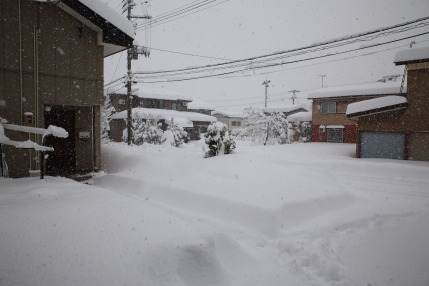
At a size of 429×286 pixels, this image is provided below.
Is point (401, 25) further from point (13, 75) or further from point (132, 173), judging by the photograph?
point (13, 75)

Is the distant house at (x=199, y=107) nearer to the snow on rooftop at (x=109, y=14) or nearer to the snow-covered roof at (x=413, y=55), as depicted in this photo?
the snow-covered roof at (x=413, y=55)

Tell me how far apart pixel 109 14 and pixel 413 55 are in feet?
55.8

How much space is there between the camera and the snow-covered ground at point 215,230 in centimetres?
267

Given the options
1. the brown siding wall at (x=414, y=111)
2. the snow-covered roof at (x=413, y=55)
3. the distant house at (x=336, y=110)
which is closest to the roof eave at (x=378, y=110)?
the brown siding wall at (x=414, y=111)

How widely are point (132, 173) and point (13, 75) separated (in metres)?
5.11

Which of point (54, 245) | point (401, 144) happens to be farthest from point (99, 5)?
point (401, 144)

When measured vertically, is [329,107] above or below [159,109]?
below

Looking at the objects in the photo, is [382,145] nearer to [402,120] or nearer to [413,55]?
[402,120]

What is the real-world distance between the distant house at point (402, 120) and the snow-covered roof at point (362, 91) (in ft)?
28.2

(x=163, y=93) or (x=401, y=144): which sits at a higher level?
(x=163, y=93)

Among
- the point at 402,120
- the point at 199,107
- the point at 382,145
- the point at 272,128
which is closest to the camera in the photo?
the point at 402,120

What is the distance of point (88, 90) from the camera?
967 cm

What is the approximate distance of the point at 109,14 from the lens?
9.52 metres

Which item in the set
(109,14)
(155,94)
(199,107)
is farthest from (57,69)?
(199,107)
